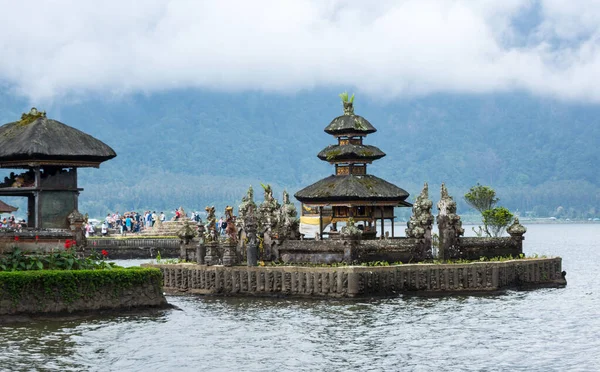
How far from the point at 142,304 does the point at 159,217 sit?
7784 centimetres

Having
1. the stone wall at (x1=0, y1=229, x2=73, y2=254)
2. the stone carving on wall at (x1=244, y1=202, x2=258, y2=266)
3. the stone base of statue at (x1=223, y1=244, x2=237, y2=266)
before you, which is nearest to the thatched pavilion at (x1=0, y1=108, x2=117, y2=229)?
the stone wall at (x1=0, y1=229, x2=73, y2=254)

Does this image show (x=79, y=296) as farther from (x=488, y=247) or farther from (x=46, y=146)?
(x=488, y=247)

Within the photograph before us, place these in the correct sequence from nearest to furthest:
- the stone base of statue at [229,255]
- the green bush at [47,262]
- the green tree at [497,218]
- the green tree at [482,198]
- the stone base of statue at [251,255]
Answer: the green bush at [47,262], the stone base of statue at [251,255], the stone base of statue at [229,255], the green tree at [497,218], the green tree at [482,198]

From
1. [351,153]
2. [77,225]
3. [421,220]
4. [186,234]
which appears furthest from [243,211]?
[77,225]

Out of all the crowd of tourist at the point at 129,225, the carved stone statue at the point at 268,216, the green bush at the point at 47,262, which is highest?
the crowd of tourist at the point at 129,225

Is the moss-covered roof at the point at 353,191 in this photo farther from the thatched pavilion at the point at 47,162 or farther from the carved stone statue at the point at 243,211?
the thatched pavilion at the point at 47,162

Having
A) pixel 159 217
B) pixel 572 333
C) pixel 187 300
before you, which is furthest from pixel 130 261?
pixel 572 333

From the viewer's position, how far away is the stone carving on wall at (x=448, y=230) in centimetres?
7238

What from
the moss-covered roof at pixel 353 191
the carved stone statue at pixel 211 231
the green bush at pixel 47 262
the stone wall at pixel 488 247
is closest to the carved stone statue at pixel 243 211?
the carved stone statue at pixel 211 231

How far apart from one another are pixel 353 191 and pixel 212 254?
11.0m

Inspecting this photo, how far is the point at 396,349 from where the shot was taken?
1969 inches

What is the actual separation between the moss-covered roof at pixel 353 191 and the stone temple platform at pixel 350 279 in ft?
32.3

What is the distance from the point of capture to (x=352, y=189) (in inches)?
3066

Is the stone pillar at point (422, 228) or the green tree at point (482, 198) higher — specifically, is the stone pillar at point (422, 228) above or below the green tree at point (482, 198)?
below
